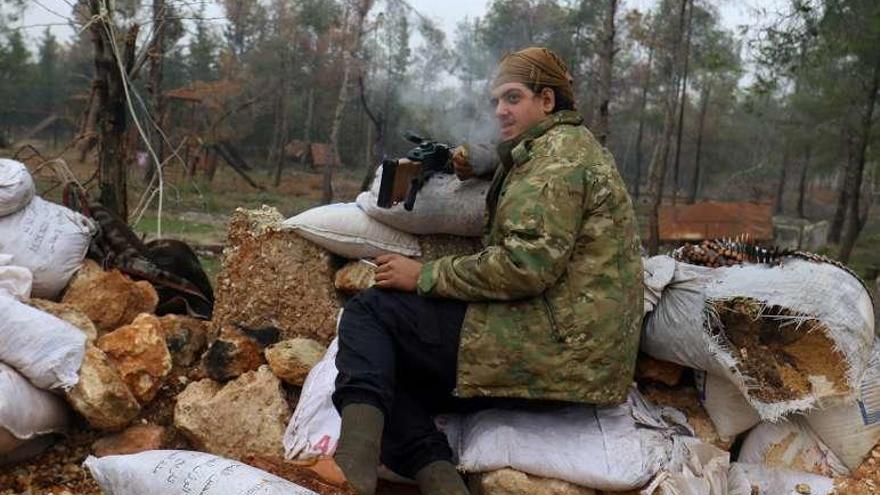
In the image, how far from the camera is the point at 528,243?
198cm

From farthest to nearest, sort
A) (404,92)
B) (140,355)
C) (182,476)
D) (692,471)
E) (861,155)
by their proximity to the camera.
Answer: (404,92)
(861,155)
(140,355)
(692,471)
(182,476)

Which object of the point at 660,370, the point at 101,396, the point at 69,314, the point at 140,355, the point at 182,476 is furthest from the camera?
the point at 69,314

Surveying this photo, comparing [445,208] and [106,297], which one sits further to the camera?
[106,297]

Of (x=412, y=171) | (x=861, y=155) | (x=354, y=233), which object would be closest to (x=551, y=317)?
(x=412, y=171)

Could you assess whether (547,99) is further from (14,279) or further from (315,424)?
(14,279)

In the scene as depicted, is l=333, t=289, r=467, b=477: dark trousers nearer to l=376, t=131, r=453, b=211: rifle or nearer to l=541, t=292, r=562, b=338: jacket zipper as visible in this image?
l=541, t=292, r=562, b=338: jacket zipper

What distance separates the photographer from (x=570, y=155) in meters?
2.08

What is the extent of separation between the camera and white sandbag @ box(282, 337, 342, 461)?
7.71 feet

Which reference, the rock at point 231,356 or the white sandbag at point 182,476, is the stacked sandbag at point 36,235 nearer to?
the rock at point 231,356

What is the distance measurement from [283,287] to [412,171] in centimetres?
75

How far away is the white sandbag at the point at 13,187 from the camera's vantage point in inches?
119

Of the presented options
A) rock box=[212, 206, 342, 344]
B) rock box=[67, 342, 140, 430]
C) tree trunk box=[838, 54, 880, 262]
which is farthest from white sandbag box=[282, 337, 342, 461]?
tree trunk box=[838, 54, 880, 262]

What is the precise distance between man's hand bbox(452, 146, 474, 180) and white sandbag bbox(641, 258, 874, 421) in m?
0.78

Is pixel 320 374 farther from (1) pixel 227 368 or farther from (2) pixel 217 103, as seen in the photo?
(2) pixel 217 103
